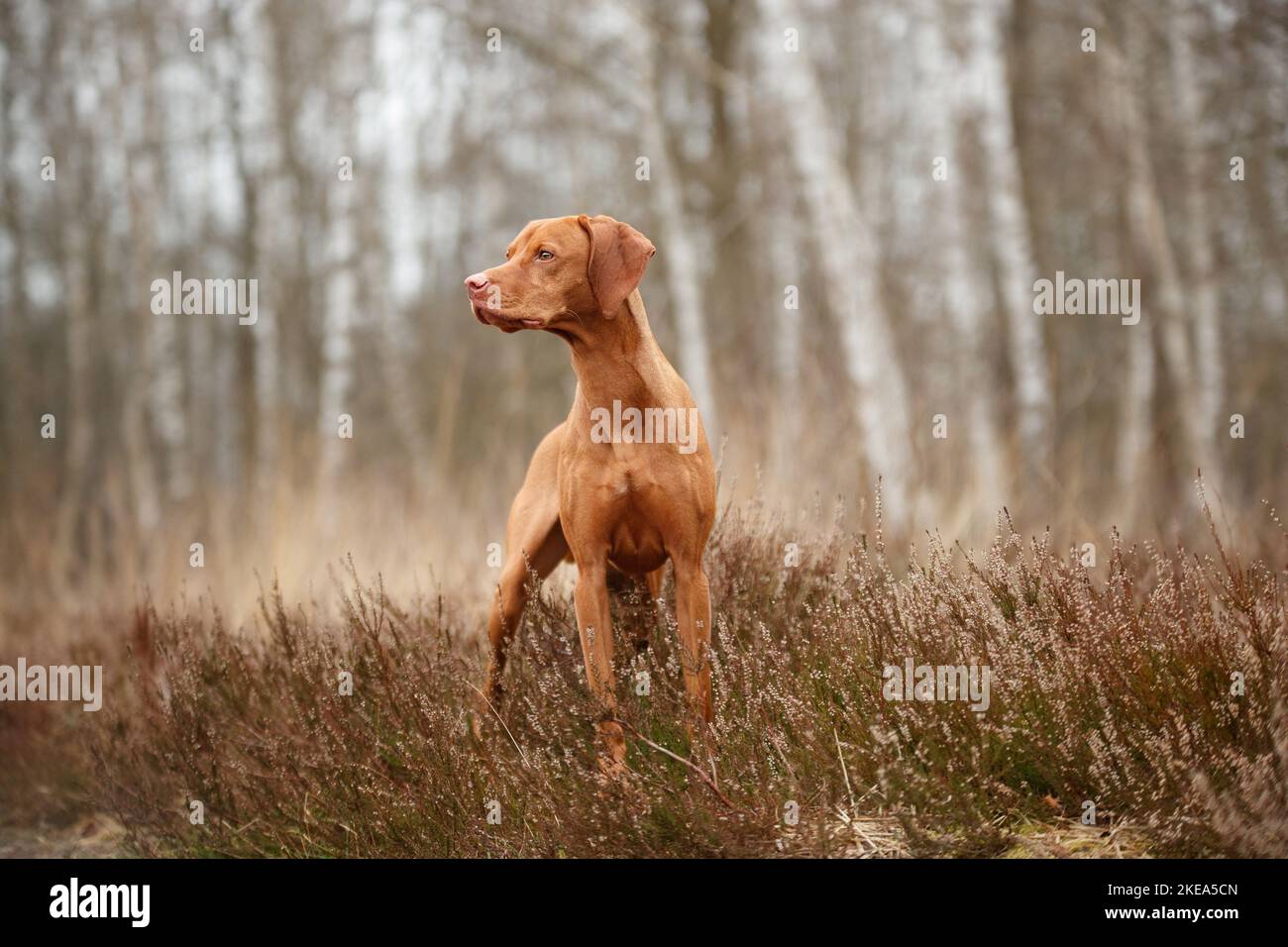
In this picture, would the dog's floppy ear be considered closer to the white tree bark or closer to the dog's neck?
the dog's neck

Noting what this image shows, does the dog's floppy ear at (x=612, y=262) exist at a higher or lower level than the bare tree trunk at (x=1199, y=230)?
lower

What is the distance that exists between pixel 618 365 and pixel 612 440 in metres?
0.24

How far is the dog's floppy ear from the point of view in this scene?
11.8ft

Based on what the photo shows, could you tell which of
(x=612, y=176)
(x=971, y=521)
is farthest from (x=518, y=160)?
(x=971, y=521)

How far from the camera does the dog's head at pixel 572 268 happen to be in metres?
3.56

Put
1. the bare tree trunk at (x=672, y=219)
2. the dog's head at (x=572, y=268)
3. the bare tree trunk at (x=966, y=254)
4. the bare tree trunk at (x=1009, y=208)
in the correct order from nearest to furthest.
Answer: the dog's head at (x=572, y=268), the bare tree trunk at (x=966, y=254), the bare tree trunk at (x=1009, y=208), the bare tree trunk at (x=672, y=219)

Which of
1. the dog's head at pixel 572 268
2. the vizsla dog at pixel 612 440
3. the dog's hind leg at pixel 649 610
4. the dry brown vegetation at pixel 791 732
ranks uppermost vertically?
the dog's head at pixel 572 268

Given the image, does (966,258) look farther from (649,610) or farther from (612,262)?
(612,262)

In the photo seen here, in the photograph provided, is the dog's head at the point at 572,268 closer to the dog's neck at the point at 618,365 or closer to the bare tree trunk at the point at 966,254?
the dog's neck at the point at 618,365

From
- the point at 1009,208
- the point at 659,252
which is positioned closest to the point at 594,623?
the point at 1009,208

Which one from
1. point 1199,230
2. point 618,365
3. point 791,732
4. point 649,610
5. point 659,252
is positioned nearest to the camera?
point 791,732

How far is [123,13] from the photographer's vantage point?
44.9ft

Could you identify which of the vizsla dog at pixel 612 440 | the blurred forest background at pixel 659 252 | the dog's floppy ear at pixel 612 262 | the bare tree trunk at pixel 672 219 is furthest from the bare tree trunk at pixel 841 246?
the dog's floppy ear at pixel 612 262

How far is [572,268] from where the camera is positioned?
3613mm
